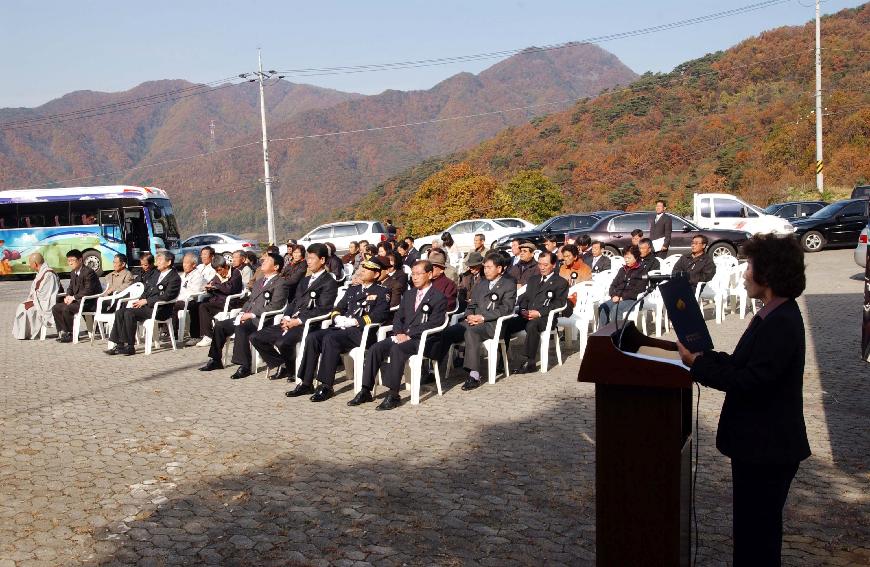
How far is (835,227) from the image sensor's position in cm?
2409

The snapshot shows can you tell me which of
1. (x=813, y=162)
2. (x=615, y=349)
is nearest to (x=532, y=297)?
(x=615, y=349)

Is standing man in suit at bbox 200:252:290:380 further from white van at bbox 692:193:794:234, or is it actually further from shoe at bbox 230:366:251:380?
white van at bbox 692:193:794:234

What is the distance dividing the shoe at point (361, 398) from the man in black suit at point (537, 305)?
2.01 metres

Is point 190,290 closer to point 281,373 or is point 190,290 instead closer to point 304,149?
point 281,373

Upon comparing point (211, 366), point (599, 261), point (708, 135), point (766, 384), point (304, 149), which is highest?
point (304, 149)

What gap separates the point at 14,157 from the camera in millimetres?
165000

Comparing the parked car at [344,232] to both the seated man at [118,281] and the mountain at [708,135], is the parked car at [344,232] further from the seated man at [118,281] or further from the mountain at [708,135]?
the seated man at [118,281]

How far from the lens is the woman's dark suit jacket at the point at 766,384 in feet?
10.7

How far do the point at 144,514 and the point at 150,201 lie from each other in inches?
1024

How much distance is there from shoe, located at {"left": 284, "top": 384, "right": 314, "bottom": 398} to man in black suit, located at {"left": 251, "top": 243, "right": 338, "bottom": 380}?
815mm

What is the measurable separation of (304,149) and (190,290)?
125946 millimetres

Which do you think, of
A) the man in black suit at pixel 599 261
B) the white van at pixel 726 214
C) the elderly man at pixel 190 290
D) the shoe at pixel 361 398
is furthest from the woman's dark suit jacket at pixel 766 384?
the white van at pixel 726 214

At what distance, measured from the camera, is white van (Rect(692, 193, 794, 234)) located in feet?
78.9

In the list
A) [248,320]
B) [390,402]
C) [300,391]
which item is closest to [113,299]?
[248,320]
